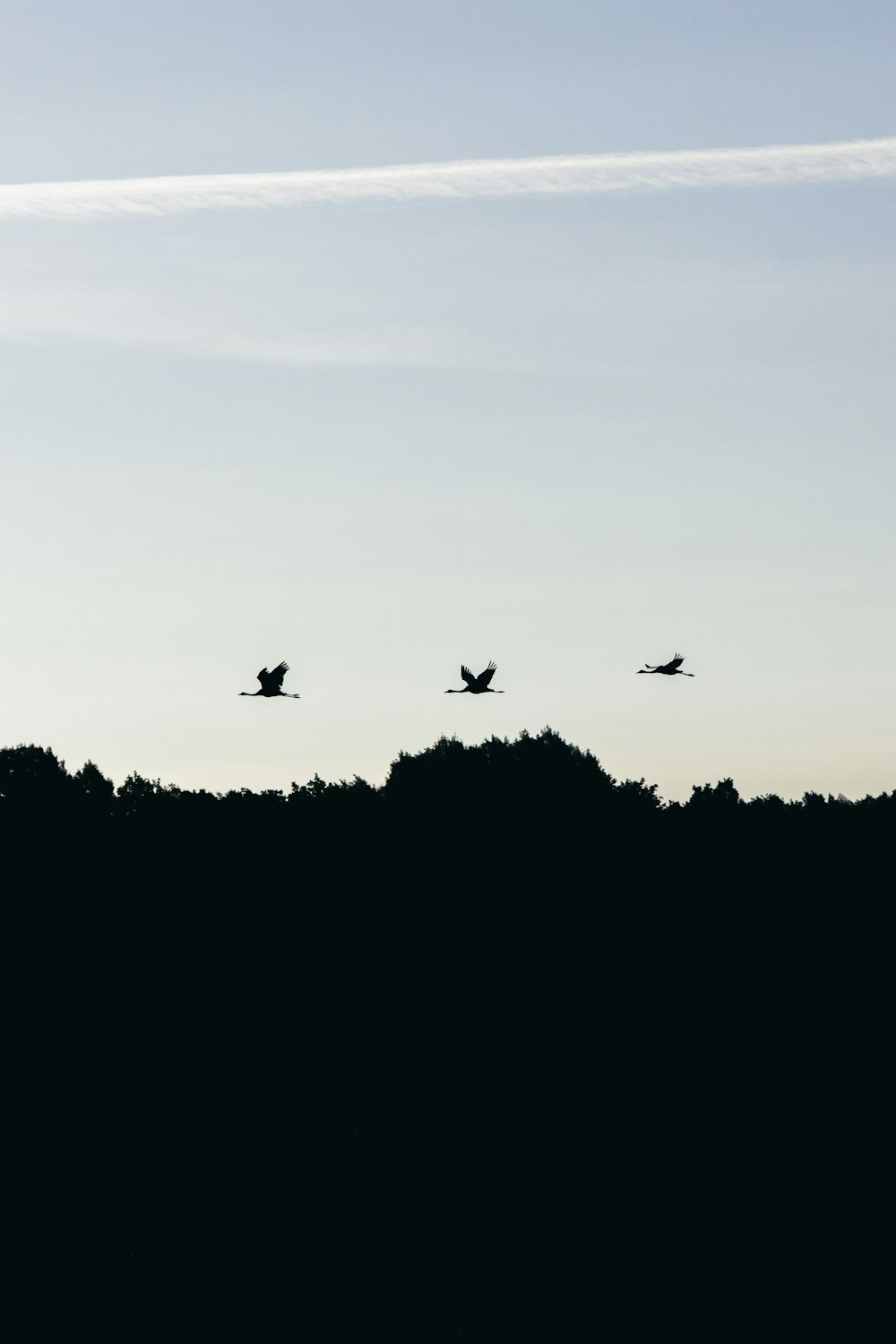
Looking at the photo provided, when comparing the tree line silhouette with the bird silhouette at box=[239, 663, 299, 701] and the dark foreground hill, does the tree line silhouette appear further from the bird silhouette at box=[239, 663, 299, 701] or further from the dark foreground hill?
the bird silhouette at box=[239, 663, 299, 701]

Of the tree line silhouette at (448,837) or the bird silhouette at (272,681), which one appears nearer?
the bird silhouette at (272,681)

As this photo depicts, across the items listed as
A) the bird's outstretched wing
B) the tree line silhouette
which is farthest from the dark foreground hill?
the bird's outstretched wing

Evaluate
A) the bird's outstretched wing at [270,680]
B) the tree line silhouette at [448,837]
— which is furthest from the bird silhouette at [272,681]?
the tree line silhouette at [448,837]

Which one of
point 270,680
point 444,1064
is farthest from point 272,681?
point 444,1064

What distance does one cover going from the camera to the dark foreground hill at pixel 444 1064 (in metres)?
39.4

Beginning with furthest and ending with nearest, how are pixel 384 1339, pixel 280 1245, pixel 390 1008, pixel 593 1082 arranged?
pixel 390 1008 < pixel 593 1082 < pixel 280 1245 < pixel 384 1339

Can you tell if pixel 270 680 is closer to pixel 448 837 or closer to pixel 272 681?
pixel 272 681

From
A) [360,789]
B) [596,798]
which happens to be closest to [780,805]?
[596,798]

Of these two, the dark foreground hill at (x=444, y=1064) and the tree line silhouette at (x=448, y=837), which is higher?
the tree line silhouette at (x=448, y=837)

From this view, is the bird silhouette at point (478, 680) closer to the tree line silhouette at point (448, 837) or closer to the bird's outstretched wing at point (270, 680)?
the bird's outstretched wing at point (270, 680)

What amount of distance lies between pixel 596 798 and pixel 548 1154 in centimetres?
3592

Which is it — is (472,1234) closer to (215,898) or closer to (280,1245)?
(280,1245)

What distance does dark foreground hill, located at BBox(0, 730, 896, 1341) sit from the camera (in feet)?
129

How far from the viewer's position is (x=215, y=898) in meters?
63.4
